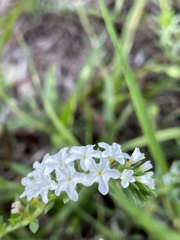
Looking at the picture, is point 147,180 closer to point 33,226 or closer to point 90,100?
point 33,226

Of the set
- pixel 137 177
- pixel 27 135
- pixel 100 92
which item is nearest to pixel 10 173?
pixel 27 135

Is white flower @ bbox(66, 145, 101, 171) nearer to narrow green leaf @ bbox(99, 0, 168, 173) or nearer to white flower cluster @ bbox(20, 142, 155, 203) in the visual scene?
white flower cluster @ bbox(20, 142, 155, 203)

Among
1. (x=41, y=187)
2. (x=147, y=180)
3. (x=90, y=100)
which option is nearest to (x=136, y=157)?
(x=147, y=180)

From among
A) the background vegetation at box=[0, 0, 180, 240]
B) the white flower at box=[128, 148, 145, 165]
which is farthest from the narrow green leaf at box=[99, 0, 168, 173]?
the white flower at box=[128, 148, 145, 165]

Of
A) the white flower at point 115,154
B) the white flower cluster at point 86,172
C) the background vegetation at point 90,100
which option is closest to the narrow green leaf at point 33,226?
the white flower cluster at point 86,172

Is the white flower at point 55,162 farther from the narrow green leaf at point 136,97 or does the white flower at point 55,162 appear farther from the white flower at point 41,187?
the narrow green leaf at point 136,97

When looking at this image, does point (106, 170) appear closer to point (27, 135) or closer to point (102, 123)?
point (102, 123)

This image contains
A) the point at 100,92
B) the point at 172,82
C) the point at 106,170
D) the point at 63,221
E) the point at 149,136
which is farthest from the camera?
the point at 100,92
